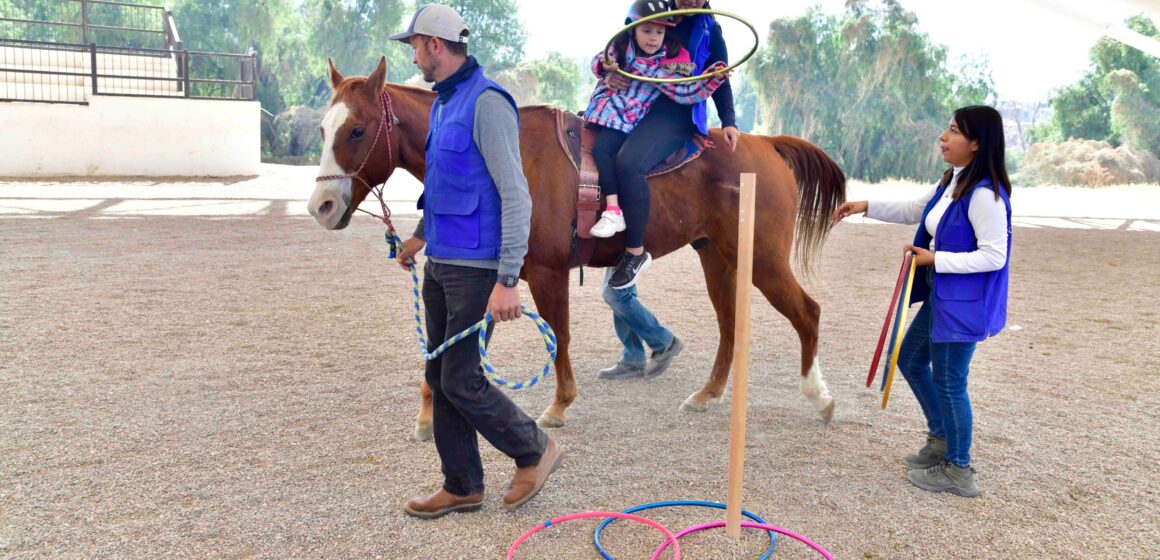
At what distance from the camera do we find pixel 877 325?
22.0 feet

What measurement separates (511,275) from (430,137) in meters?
0.62

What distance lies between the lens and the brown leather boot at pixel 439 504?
120 inches

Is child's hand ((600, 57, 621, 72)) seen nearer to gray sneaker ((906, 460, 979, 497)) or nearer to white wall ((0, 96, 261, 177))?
gray sneaker ((906, 460, 979, 497))

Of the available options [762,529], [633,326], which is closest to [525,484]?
[762,529]

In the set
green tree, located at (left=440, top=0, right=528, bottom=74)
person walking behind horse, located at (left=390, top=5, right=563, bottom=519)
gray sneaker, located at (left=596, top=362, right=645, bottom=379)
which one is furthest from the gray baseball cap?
green tree, located at (left=440, top=0, right=528, bottom=74)

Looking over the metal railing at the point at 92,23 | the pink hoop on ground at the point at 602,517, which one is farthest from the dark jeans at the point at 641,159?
the metal railing at the point at 92,23

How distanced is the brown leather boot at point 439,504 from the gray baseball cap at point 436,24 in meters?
1.59

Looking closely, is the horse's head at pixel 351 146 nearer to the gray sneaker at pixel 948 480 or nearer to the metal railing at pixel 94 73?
the gray sneaker at pixel 948 480

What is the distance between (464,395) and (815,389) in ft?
6.93

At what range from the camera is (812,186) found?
4773 millimetres

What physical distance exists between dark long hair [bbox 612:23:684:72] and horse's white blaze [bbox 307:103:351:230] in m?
1.34

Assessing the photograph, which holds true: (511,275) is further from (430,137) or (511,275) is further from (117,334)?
(117,334)

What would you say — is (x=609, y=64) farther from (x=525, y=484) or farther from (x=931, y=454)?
(x=931, y=454)

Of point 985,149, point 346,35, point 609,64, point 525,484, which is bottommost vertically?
point 525,484
